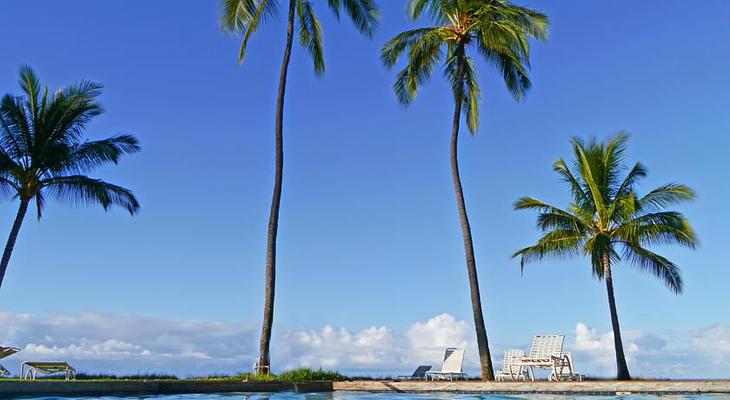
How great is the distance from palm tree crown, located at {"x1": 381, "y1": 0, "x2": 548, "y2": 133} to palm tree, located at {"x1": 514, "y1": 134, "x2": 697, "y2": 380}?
133 inches

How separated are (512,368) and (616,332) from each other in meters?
3.31

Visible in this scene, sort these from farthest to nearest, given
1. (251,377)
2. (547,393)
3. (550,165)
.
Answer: (550,165)
(251,377)
(547,393)

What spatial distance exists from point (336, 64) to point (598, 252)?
9114 mm

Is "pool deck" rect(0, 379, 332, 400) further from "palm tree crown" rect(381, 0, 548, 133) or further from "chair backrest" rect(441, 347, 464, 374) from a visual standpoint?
"palm tree crown" rect(381, 0, 548, 133)

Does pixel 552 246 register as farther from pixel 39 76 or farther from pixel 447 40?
pixel 39 76

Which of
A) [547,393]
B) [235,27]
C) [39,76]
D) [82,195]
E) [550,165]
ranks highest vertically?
[235,27]

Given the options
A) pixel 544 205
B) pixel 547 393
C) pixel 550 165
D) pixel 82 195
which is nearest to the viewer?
pixel 547 393

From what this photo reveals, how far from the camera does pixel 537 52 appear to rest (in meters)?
17.4

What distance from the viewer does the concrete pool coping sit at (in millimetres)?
10062

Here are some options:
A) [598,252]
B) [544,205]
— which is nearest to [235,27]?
[544,205]

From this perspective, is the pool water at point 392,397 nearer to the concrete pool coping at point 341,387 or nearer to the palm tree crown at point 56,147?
the concrete pool coping at point 341,387

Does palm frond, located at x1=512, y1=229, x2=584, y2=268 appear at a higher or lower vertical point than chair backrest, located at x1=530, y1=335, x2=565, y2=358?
higher

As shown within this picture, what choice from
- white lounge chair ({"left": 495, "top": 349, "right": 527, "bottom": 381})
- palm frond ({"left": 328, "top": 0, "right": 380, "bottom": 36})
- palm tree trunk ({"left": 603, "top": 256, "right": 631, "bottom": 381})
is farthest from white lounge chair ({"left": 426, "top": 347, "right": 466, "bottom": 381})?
palm frond ({"left": 328, "top": 0, "right": 380, "bottom": 36})

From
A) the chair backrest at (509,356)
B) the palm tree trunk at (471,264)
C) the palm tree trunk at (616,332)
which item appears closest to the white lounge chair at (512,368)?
the chair backrest at (509,356)
